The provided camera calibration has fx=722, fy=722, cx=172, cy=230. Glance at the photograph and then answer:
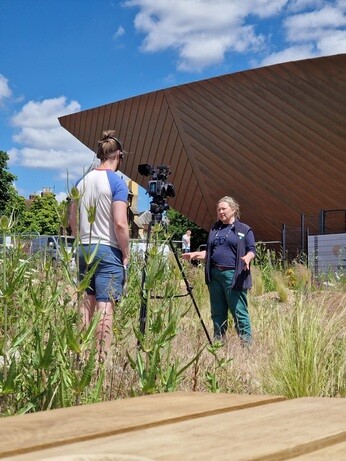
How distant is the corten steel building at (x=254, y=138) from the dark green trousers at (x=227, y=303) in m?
13.8

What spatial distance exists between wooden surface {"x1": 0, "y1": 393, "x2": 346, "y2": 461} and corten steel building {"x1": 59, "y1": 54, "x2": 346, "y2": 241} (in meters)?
18.3

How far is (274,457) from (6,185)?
49736 mm

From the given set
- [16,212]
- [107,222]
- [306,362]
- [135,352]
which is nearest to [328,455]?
[16,212]

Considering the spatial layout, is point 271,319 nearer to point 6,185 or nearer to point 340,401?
point 340,401

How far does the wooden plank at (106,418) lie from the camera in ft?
3.88

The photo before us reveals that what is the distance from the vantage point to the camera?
436cm

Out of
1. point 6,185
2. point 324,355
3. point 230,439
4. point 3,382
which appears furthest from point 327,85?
point 6,185

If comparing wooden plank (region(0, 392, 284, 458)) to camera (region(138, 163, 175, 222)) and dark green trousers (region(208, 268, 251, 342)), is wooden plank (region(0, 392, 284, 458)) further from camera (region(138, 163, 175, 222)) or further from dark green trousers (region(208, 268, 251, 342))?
dark green trousers (region(208, 268, 251, 342))

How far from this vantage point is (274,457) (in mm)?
1085

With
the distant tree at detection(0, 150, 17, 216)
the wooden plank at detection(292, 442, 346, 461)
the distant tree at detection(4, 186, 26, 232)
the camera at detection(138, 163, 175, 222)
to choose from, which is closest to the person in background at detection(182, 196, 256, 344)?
the camera at detection(138, 163, 175, 222)

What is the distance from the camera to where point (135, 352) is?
13.8 ft

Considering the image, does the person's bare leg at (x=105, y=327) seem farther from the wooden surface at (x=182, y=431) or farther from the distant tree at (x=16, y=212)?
the wooden surface at (x=182, y=431)

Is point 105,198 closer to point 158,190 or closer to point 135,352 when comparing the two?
point 158,190

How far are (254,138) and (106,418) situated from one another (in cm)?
2104
